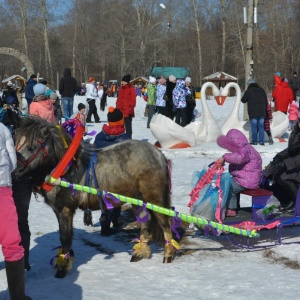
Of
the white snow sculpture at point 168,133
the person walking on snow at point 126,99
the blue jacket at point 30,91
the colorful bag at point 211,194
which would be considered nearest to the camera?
the colorful bag at point 211,194

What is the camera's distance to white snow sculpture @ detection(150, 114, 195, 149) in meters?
12.9

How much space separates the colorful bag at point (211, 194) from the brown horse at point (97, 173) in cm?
42

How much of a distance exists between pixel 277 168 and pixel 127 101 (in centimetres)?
901

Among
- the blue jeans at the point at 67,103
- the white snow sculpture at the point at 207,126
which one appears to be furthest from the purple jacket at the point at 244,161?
the blue jeans at the point at 67,103

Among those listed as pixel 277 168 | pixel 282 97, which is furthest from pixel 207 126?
pixel 277 168

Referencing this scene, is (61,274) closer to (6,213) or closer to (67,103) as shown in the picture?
(6,213)

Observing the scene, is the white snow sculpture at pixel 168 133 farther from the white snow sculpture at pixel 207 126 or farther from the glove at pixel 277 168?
the glove at pixel 277 168

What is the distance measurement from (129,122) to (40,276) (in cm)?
951

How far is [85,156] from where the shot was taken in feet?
17.8

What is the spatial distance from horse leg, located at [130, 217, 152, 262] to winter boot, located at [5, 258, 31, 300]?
1.71 meters

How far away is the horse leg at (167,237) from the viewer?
18.4 ft

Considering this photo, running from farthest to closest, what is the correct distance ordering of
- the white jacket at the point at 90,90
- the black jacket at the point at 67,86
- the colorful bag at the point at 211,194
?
1. the white jacket at the point at 90,90
2. the black jacket at the point at 67,86
3. the colorful bag at the point at 211,194

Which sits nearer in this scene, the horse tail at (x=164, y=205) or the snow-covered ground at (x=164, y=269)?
the snow-covered ground at (x=164, y=269)

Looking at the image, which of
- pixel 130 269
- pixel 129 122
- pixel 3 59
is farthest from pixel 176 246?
pixel 3 59
